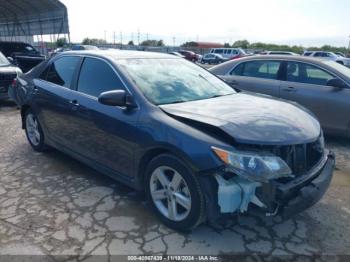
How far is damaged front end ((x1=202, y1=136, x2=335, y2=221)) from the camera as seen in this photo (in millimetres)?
2584

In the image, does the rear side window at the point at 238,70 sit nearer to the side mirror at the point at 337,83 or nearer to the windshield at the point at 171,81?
the side mirror at the point at 337,83

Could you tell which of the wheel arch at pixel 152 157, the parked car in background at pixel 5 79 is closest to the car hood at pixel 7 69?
the parked car in background at pixel 5 79

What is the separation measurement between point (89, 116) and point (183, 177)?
1.50 meters

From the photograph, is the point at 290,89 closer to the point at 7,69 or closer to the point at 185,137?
the point at 185,137

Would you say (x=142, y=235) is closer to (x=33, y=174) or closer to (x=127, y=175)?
(x=127, y=175)

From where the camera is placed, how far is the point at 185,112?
121 inches

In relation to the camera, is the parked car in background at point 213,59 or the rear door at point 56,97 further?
the parked car in background at point 213,59

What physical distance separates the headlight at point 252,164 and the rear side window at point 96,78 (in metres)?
1.44

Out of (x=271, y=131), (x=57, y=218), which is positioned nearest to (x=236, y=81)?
(x=271, y=131)

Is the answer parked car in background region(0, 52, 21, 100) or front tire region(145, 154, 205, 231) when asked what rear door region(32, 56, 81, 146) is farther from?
parked car in background region(0, 52, 21, 100)

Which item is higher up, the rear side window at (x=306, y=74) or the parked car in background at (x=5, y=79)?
the rear side window at (x=306, y=74)

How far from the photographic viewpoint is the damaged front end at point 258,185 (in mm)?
2584

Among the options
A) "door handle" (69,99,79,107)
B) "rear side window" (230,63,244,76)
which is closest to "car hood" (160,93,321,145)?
"door handle" (69,99,79,107)

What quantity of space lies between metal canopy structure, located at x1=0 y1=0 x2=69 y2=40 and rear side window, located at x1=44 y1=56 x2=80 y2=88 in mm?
16572
